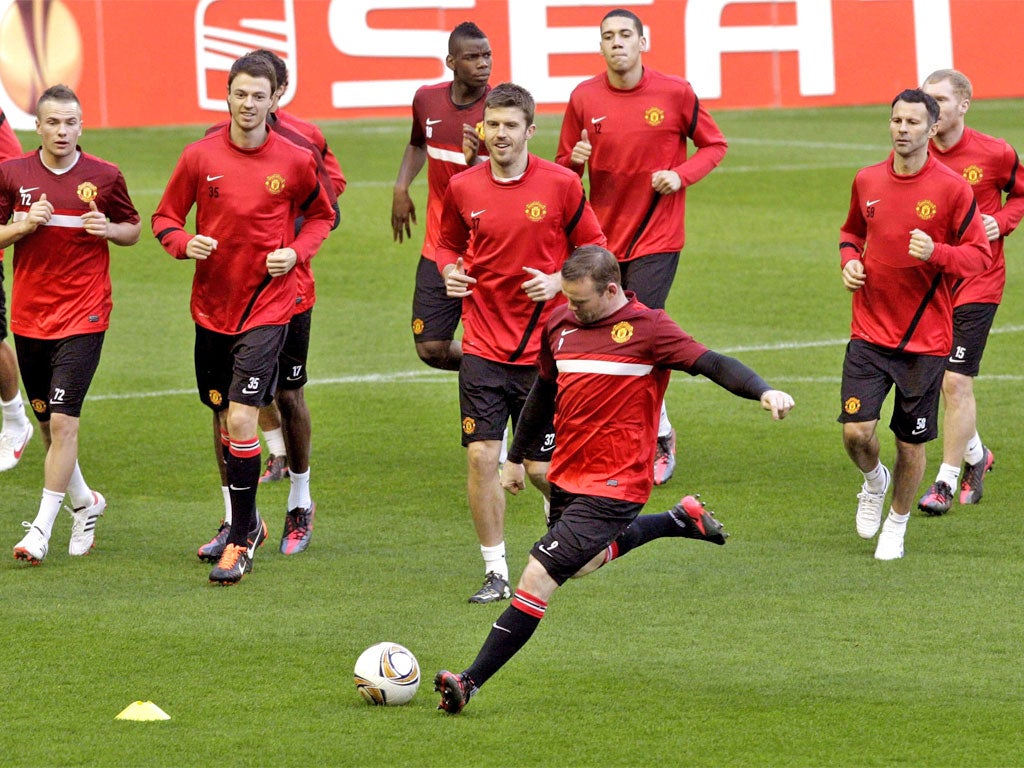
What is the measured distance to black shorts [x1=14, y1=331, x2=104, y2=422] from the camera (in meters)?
8.87

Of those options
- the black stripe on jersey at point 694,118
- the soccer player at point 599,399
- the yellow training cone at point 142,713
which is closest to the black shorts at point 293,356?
the soccer player at point 599,399

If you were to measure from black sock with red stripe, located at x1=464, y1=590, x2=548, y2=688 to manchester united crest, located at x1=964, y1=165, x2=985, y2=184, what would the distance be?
4.39 m

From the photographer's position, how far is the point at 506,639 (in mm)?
6605

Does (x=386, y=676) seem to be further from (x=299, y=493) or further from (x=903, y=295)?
(x=903, y=295)

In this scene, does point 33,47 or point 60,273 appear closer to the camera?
point 60,273

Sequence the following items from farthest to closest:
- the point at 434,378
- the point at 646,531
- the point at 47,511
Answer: the point at 434,378 < the point at 47,511 < the point at 646,531

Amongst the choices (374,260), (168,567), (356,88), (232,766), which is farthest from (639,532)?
(356,88)

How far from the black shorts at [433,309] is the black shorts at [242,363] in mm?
1791

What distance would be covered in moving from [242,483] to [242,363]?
1.94 feet

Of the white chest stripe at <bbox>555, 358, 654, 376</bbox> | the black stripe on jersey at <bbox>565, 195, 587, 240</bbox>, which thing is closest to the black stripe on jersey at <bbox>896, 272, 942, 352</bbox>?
the black stripe on jersey at <bbox>565, 195, 587, 240</bbox>

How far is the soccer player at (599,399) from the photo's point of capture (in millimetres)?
6789

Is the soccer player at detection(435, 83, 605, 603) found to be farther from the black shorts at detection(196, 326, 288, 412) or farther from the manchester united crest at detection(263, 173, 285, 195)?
the black shorts at detection(196, 326, 288, 412)

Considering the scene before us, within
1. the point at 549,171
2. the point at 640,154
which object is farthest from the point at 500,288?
the point at 640,154

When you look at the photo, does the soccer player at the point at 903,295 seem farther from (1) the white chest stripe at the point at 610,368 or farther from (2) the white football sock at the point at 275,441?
(2) the white football sock at the point at 275,441
